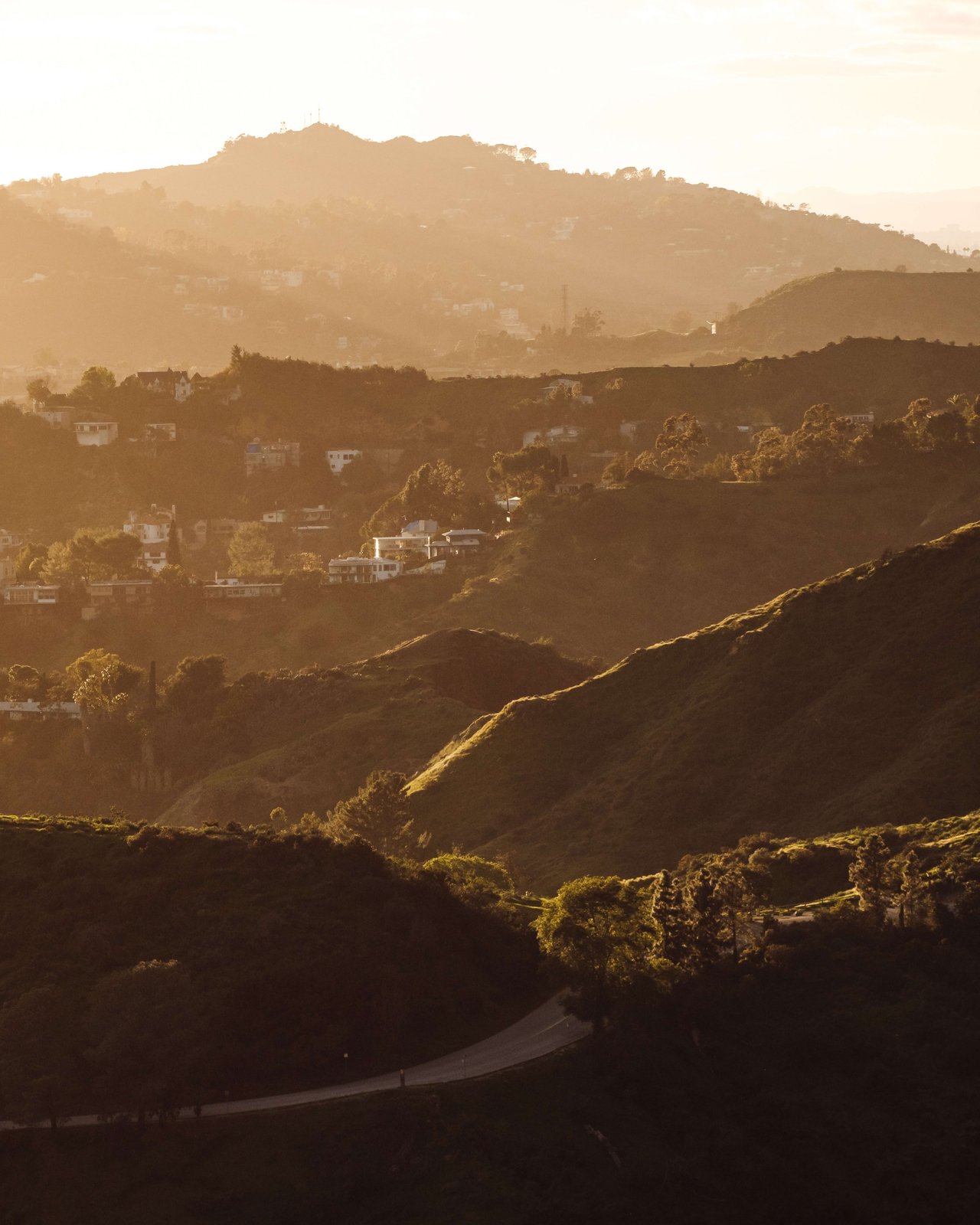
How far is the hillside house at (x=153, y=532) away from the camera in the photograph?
99812 mm

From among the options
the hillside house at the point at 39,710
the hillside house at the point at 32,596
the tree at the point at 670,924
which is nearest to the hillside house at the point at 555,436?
the hillside house at the point at 32,596

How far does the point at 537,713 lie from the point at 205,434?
72094 mm

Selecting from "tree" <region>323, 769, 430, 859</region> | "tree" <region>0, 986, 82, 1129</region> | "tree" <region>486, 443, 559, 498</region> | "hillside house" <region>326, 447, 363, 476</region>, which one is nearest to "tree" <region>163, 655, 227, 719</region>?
"tree" <region>323, 769, 430, 859</region>

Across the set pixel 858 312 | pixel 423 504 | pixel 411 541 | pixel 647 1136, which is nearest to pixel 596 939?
pixel 647 1136

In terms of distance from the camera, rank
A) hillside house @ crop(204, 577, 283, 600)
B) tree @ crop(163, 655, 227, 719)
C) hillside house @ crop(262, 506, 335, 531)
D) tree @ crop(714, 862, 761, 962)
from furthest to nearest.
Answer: hillside house @ crop(262, 506, 335, 531) → hillside house @ crop(204, 577, 283, 600) → tree @ crop(163, 655, 227, 719) → tree @ crop(714, 862, 761, 962)

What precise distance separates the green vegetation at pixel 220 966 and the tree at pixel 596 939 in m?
1.33

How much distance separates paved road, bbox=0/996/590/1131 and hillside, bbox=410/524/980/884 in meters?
12.5

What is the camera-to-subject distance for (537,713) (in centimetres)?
5250

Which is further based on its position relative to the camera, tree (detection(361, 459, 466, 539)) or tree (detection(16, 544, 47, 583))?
tree (detection(361, 459, 466, 539))

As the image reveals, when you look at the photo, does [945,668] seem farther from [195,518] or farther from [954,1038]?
[195,518]

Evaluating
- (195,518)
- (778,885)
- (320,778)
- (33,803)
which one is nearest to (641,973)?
(778,885)

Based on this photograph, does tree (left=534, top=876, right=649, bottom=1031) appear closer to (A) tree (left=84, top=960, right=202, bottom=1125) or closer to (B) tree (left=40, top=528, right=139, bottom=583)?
(A) tree (left=84, top=960, right=202, bottom=1125)

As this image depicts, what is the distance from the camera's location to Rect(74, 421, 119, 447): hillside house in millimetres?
117062

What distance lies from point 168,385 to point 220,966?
3823 inches
